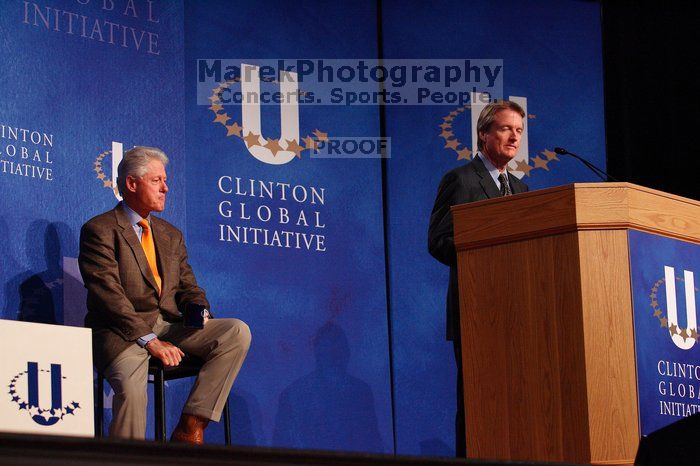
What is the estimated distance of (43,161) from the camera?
492 centimetres

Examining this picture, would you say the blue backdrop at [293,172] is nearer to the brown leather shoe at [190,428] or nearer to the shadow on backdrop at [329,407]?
the shadow on backdrop at [329,407]

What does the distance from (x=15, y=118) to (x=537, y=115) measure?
284cm

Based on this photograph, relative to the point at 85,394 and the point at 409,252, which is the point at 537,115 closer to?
the point at 409,252

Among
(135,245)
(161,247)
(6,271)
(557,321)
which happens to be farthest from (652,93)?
(6,271)

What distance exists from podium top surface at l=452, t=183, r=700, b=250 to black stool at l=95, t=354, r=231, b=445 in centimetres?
133

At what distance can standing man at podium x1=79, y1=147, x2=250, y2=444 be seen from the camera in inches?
168

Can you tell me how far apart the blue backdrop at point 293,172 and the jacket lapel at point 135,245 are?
534 millimetres

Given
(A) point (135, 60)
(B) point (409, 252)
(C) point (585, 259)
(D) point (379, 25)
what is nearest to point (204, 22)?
(A) point (135, 60)

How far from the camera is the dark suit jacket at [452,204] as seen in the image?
417cm

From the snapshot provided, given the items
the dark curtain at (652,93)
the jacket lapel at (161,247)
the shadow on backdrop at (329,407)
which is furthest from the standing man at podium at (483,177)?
the dark curtain at (652,93)

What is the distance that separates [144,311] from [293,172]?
5.05ft

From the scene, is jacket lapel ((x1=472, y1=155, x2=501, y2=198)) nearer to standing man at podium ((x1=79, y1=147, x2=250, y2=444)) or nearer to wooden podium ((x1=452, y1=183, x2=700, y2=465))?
wooden podium ((x1=452, y1=183, x2=700, y2=465))

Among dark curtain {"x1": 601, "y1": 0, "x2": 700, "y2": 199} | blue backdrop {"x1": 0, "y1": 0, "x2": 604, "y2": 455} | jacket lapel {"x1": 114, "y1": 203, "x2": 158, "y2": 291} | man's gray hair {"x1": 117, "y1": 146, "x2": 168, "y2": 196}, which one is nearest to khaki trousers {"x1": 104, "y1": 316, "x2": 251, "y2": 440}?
jacket lapel {"x1": 114, "y1": 203, "x2": 158, "y2": 291}

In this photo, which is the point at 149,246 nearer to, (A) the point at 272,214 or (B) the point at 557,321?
(A) the point at 272,214
